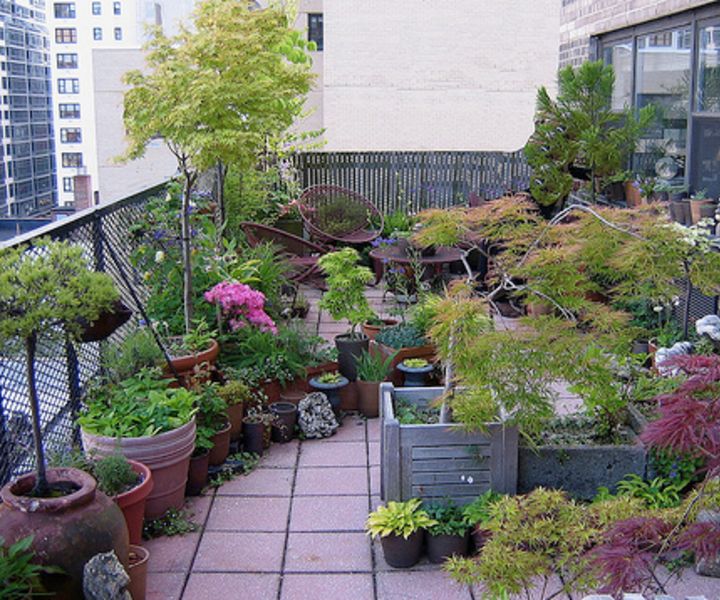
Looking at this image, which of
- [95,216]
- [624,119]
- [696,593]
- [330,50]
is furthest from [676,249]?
[330,50]

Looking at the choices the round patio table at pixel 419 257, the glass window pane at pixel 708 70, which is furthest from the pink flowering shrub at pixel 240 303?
the glass window pane at pixel 708 70

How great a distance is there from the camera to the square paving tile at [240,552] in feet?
12.5

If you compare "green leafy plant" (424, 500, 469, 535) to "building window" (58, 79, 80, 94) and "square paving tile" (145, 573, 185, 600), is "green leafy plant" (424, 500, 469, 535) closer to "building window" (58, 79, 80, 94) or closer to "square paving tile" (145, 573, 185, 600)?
"square paving tile" (145, 573, 185, 600)

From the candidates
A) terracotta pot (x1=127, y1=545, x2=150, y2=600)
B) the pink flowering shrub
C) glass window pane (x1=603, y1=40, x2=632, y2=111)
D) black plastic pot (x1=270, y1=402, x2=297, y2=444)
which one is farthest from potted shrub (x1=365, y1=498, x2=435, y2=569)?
glass window pane (x1=603, y1=40, x2=632, y2=111)

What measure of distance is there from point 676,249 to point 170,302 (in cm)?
325

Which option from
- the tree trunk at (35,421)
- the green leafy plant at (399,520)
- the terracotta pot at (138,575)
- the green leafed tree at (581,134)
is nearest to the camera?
the tree trunk at (35,421)

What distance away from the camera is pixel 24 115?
371 ft

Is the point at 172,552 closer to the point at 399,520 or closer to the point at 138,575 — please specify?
the point at 138,575

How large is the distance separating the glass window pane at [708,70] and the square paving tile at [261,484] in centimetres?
428

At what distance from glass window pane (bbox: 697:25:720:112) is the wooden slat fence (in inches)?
201

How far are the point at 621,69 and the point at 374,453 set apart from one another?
535 cm

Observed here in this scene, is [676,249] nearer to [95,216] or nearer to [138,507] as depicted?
[138,507]

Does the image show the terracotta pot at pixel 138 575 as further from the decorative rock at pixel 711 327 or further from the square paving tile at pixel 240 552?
the decorative rock at pixel 711 327

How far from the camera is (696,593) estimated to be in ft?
11.5
